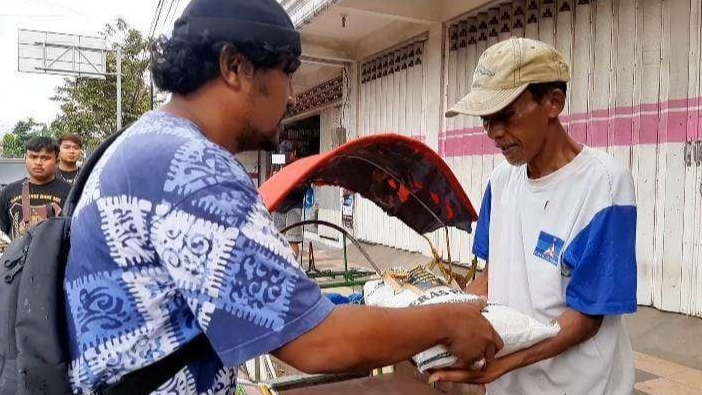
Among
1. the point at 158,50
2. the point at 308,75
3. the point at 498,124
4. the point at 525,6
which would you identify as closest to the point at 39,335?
the point at 158,50

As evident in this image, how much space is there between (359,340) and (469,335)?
33 cm

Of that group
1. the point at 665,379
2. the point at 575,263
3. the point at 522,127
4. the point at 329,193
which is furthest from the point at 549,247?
the point at 329,193

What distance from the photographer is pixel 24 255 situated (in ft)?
3.38

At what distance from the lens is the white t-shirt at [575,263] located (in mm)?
1401

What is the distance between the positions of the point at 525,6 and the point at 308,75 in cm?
631

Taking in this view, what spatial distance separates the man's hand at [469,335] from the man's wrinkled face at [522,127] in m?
0.53

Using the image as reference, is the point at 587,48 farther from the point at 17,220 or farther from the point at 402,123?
the point at 17,220

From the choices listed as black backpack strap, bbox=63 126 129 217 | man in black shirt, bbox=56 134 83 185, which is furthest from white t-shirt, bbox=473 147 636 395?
man in black shirt, bbox=56 134 83 185

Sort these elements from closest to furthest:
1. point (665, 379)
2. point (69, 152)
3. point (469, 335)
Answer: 1. point (469, 335)
2. point (665, 379)
3. point (69, 152)

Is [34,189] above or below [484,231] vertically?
above

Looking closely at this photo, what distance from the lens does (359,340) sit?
3.12ft

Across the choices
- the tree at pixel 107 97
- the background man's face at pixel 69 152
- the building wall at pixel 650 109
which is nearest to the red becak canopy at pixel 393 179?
the building wall at pixel 650 109

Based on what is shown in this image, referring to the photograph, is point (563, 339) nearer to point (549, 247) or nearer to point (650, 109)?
point (549, 247)

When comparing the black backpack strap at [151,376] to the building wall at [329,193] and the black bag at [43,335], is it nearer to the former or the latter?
the black bag at [43,335]
